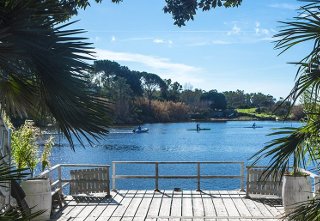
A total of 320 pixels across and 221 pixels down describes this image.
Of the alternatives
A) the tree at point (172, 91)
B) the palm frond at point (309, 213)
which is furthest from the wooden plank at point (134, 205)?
the tree at point (172, 91)

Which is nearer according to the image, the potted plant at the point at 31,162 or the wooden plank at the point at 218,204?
the potted plant at the point at 31,162

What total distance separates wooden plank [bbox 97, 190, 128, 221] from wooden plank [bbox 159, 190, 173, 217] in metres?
0.99

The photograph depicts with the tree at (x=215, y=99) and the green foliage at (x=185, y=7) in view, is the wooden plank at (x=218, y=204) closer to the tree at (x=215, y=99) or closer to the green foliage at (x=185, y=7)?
the green foliage at (x=185, y=7)

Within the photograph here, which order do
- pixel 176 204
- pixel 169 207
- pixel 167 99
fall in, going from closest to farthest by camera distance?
pixel 169 207
pixel 176 204
pixel 167 99

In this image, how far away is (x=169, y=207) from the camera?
10289 millimetres

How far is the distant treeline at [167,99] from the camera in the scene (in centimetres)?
9987

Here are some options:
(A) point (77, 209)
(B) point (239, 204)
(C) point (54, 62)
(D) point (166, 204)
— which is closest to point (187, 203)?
(D) point (166, 204)

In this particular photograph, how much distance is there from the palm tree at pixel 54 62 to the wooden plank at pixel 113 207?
7998 mm

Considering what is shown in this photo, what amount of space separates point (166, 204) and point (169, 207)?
1.14 feet

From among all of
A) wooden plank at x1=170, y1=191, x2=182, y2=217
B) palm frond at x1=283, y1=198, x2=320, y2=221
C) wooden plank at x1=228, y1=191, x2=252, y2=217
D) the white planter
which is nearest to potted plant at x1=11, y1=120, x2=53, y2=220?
the white planter

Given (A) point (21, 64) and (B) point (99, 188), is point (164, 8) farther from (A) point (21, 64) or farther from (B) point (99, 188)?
(B) point (99, 188)

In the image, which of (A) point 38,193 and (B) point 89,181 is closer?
(A) point 38,193

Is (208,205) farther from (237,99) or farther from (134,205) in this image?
(237,99)

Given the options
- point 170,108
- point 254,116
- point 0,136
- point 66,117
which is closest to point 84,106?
point 66,117
